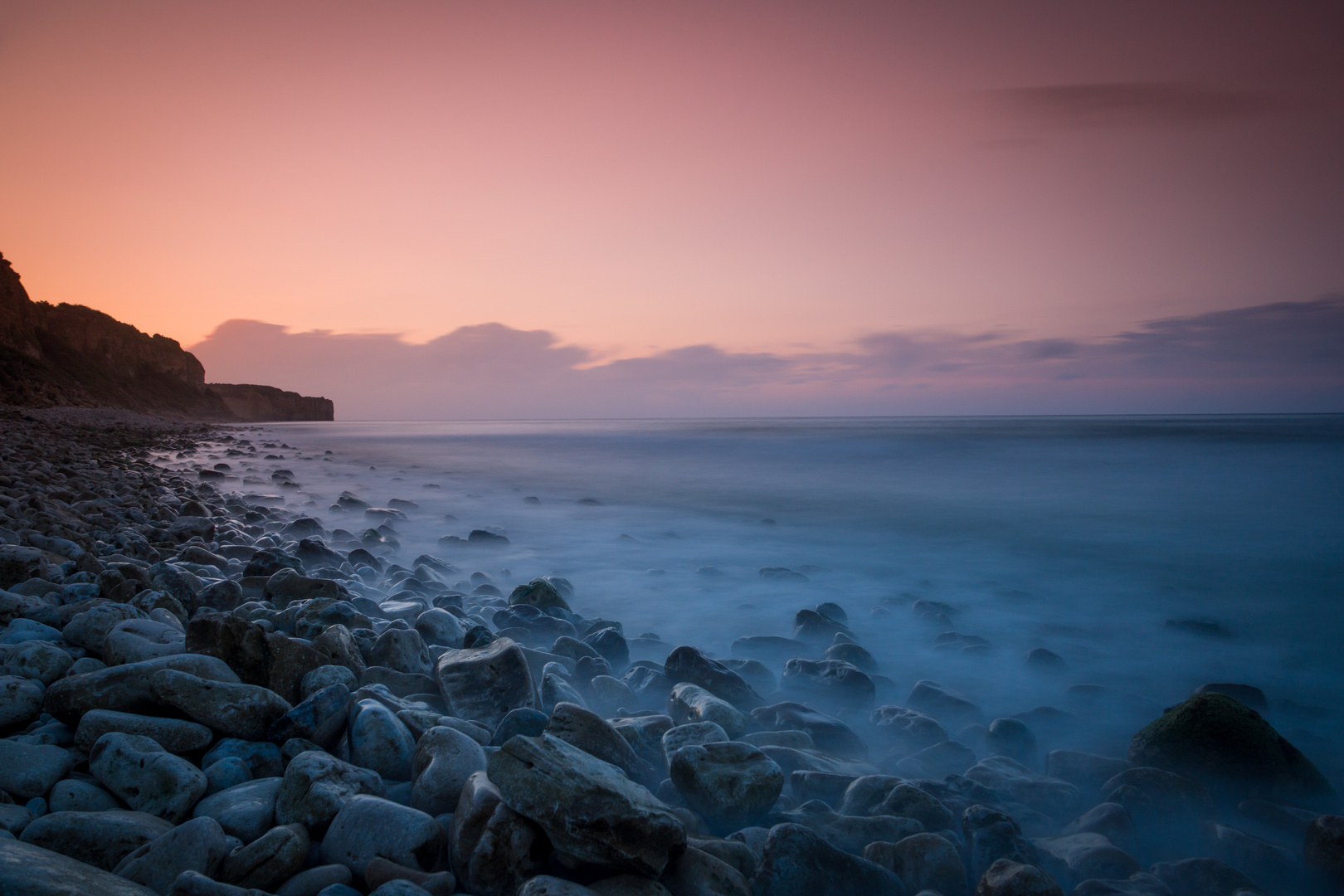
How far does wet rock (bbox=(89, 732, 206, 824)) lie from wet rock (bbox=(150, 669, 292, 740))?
205 millimetres

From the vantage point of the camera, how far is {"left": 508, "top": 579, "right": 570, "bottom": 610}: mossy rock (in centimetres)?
502

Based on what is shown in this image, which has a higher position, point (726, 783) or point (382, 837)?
point (382, 837)

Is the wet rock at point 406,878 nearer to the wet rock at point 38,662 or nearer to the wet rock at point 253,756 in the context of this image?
the wet rock at point 253,756

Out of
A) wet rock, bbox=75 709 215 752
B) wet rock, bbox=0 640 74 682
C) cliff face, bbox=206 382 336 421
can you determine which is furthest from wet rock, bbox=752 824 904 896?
cliff face, bbox=206 382 336 421

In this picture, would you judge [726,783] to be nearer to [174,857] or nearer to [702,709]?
[702,709]

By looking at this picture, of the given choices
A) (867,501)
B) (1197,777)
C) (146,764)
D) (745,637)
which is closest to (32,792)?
(146,764)

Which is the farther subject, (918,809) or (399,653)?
(399,653)

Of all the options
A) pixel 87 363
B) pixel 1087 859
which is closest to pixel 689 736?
pixel 1087 859

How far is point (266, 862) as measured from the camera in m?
1.56

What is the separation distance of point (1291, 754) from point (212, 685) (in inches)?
178

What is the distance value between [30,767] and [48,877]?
35.9 inches

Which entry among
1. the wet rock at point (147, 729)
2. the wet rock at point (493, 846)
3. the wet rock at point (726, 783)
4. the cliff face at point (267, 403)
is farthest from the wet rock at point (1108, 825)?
the cliff face at point (267, 403)

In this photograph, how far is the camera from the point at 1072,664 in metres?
4.64

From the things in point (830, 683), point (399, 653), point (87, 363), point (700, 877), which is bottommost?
point (830, 683)
